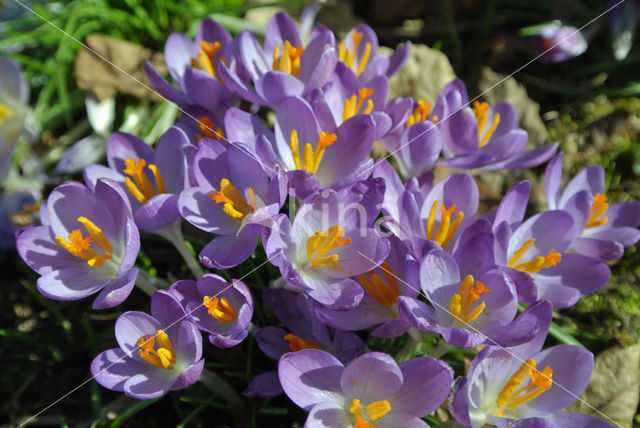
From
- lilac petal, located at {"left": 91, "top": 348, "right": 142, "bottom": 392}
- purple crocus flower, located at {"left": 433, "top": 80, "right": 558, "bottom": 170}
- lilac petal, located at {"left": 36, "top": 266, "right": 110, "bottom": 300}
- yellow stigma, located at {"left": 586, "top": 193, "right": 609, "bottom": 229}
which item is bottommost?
lilac petal, located at {"left": 91, "top": 348, "right": 142, "bottom": 392}

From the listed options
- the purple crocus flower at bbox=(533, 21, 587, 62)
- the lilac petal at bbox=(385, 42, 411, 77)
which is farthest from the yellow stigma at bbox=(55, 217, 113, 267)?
the purple crocus flower at bbox=(533, 21, 587, 62)

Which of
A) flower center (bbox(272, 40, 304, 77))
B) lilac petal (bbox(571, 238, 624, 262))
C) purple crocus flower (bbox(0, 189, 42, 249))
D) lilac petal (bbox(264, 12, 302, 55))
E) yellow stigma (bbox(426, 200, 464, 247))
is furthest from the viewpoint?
purple crocus flower (bbox(0, 189, 42, 249))

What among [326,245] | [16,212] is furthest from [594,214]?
[16,212]

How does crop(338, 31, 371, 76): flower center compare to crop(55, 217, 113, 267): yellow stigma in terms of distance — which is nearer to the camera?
crop(55, 217, 113, 267): yellow stigma

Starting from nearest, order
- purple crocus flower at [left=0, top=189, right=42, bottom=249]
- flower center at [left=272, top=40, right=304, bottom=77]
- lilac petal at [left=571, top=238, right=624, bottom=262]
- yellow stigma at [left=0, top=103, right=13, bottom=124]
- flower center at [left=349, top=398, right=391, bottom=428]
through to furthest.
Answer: flower center at [left=349, top=398, right=391, bottom=428]
lilac petal at [left=571, top=238, right=624, bottom=262]
flower center at [left=272, top=40, right=304, bottom=77]
purple crocus flower at [left=0, top=189, right=42, bottom=249]
yellow stigma at [left=0, top=103, right=13, bottom=124]

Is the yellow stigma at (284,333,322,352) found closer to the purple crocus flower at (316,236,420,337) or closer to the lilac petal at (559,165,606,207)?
the purple crocus flower at (316,236,420,337)

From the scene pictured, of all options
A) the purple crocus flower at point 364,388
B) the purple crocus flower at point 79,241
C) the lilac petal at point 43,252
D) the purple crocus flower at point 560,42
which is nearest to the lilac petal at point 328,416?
the purple crocus flower at point 364,388

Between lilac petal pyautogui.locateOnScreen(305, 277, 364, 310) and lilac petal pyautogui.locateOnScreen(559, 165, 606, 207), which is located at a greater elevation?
lilac petal pyautogui.locateOnScreen(305, 277, 364, 310)

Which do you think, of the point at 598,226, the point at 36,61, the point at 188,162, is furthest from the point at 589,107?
the point at 36,61
